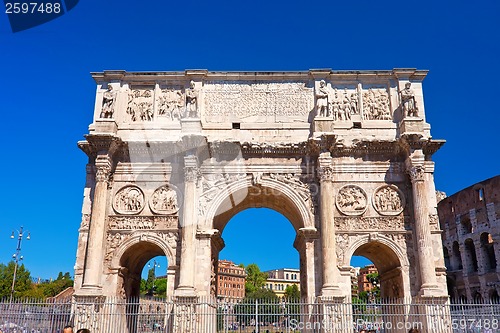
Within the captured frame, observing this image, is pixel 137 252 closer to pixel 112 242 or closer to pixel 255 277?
pixel 112 242

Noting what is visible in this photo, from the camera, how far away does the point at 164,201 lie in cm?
1434

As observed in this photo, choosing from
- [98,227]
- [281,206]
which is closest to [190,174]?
[98,227]

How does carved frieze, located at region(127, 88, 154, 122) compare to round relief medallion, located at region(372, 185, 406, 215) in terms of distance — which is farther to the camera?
carved frieze, located at region(127, 88, 154, 122)

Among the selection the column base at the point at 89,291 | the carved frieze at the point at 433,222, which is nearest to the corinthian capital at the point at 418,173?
the carved frieze at the point at 433,222

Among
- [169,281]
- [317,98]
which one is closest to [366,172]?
[317,98]

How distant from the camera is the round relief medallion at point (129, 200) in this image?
563 inches

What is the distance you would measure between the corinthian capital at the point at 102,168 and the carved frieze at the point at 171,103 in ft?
7.73

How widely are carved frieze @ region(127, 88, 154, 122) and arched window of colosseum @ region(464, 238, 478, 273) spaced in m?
20.6

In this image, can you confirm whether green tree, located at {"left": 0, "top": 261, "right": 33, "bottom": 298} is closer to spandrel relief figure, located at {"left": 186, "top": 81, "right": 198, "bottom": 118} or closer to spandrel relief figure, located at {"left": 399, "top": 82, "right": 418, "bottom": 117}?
spandrel relief figure, located at {"left": 186, "top": 81, "right": 198, "bottom": 118}

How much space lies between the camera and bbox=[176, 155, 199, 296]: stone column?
12742 mm

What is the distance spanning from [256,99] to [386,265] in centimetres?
695

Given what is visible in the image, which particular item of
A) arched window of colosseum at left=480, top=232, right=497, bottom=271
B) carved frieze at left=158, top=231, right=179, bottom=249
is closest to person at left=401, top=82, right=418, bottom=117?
carved frieze at left=158, top=231, right=179, bottom=249

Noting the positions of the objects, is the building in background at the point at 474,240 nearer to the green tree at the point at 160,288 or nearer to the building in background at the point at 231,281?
the green tree at the point at 160,288

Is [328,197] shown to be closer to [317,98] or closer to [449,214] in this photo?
[317,98]
